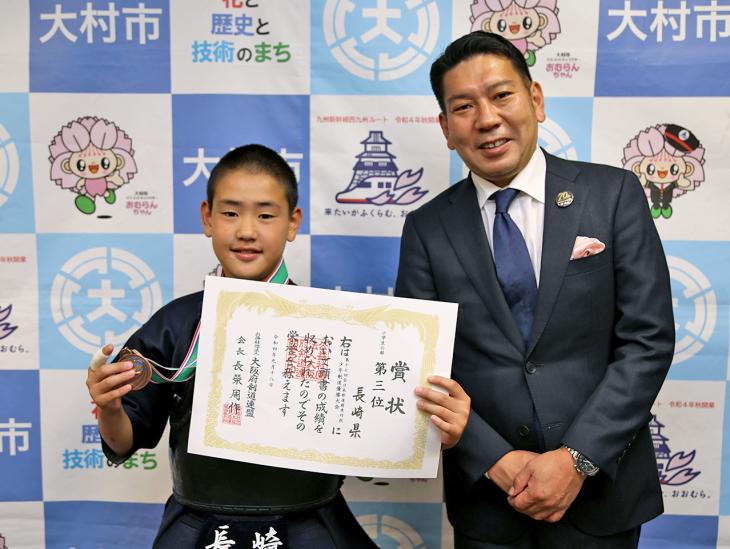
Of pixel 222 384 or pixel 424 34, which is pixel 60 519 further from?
pixel 424 34

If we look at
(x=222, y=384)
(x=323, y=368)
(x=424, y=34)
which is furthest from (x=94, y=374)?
(x=424, y=34)

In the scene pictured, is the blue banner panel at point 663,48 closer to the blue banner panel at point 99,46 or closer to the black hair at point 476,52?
the black hair at point 476,52

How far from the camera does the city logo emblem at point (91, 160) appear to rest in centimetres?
210

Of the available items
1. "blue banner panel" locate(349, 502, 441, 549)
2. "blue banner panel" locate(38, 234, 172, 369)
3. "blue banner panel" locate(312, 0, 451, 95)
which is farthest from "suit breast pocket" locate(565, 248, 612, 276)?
"blue banner panel" locate(38, 234, 172, 369)

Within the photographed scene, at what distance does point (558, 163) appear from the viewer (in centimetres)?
153

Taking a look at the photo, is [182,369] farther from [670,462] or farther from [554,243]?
[670,462]

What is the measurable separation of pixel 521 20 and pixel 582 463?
1.30 m

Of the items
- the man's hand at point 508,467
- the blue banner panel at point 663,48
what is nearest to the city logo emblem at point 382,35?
the blue banner panel at point 663,48

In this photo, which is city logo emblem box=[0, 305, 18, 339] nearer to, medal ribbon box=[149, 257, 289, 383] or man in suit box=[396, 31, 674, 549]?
medal ribbon box=[149, 257, 289, 383]

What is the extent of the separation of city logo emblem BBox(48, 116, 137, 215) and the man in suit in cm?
108

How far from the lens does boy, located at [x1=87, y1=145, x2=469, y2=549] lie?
141 cm

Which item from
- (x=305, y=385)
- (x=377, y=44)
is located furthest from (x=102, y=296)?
(x=377, y=44)

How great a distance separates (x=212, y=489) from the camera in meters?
1.46

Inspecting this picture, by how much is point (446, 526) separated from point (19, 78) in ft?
6.29
